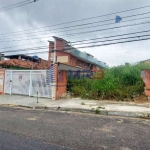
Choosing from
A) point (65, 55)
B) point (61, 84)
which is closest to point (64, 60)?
point (65, 55)

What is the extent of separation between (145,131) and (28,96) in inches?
455

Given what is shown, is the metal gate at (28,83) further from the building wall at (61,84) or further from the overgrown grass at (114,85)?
the overgrown grass at (114,85)

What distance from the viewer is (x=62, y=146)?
4.01 metres

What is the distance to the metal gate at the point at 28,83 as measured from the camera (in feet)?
45.2

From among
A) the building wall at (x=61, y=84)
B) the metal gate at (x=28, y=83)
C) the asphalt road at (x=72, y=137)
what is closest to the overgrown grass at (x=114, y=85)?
the building wall at (x=61, y=84)

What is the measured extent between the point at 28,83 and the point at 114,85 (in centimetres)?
760

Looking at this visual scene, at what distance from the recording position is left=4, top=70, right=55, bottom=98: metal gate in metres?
13.8

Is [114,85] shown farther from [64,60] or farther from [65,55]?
[65,55]

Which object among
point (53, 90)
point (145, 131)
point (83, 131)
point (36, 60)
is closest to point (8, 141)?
point (83, 131)

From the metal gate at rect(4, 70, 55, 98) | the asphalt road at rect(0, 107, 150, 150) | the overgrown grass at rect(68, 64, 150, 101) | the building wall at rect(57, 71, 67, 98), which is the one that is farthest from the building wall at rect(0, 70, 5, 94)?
the asphalt road at rect(0, 107, 150, 150)

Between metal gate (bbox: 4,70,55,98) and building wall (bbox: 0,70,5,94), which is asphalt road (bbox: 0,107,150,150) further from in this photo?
building wall (bbox: 0,70,5,94)

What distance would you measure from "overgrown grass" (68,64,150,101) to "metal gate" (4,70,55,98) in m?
1.99

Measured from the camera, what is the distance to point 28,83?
1516cm

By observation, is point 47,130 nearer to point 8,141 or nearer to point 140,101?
point 8,141
